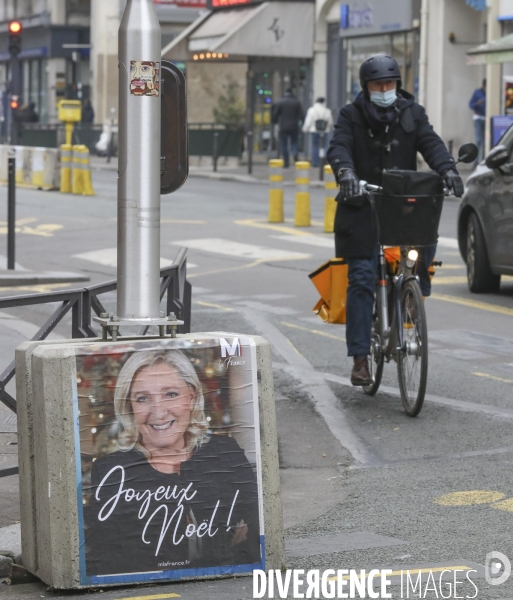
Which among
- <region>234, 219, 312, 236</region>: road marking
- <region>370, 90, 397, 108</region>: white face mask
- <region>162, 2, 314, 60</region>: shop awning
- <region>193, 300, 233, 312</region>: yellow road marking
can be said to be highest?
<region>162, 2, 314, 60</region>: shop awning

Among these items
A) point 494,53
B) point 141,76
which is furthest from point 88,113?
point 141,76

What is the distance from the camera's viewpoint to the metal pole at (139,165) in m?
5.29

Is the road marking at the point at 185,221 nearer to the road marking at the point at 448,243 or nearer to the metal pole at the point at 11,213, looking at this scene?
the road marking at the point at 448,243

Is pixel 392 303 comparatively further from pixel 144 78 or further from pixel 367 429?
pixel 144 78

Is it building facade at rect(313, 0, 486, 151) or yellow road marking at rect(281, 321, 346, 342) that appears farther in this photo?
building facade at rect(313, 0, 486, 151)

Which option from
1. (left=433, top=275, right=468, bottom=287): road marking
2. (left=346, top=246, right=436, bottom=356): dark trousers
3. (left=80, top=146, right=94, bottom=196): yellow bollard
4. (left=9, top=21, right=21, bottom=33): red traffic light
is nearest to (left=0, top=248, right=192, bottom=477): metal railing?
(left=346, top=246, right=436, bottom=356): dark trousers

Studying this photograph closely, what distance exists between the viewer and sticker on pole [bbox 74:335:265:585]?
4.55 metres

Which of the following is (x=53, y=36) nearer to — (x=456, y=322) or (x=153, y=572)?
(x=456, y=322)

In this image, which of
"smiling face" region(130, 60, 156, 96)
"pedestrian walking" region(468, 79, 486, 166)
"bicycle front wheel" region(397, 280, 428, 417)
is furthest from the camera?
"pedestrian walking" region(468, 79, 486, 166)

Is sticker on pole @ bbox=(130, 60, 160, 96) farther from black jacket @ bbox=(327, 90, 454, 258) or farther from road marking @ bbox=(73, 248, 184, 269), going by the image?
road marking @ bbox=(73, 248, 184, 269)

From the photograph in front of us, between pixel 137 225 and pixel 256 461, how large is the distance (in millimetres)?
1136

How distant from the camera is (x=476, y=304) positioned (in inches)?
468

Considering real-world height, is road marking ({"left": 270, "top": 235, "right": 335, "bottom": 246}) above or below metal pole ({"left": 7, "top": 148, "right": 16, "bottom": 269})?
below

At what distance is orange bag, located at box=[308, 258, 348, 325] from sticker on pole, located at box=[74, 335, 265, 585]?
3.30 meters
